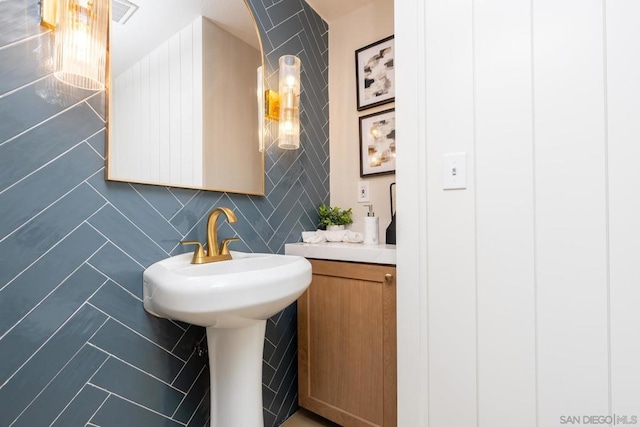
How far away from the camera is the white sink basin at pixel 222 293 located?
78 centimetres

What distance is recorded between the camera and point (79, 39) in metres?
0.85

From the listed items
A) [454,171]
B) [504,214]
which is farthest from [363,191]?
[504,214]

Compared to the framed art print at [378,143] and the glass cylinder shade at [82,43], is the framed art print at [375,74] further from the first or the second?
the glass cylinder shade at [82,43]

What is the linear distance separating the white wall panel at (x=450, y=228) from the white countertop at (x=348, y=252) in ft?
0.65

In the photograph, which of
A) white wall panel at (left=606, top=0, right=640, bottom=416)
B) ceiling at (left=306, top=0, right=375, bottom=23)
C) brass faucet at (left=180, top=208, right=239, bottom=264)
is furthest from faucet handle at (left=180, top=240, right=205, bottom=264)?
ceiling at (left=306, top=0, right=375, bottom=23)

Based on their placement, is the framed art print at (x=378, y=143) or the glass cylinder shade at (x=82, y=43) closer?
the glass cylinder shade at (x=82, y=43)

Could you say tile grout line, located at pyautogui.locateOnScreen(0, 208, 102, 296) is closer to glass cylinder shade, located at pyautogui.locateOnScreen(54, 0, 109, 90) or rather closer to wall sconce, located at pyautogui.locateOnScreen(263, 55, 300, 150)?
glass cylinder shade, located at pyautogui.locateOnScreen(54, 0, 109, 90)

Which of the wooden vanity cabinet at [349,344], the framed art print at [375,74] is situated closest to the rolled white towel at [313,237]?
the wooden vanity cabinet at [349,344]

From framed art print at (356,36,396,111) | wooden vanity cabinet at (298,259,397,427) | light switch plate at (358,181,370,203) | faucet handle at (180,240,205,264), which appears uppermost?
framed art print at (356,36,396,111)

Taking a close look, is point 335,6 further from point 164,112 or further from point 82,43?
point 82,43

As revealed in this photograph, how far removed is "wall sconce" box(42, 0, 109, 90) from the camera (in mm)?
832

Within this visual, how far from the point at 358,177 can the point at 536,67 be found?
1072 mm

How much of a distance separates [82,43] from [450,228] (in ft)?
4.17

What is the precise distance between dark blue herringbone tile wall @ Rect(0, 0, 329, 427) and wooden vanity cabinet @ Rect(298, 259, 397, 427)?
1.67 feet
